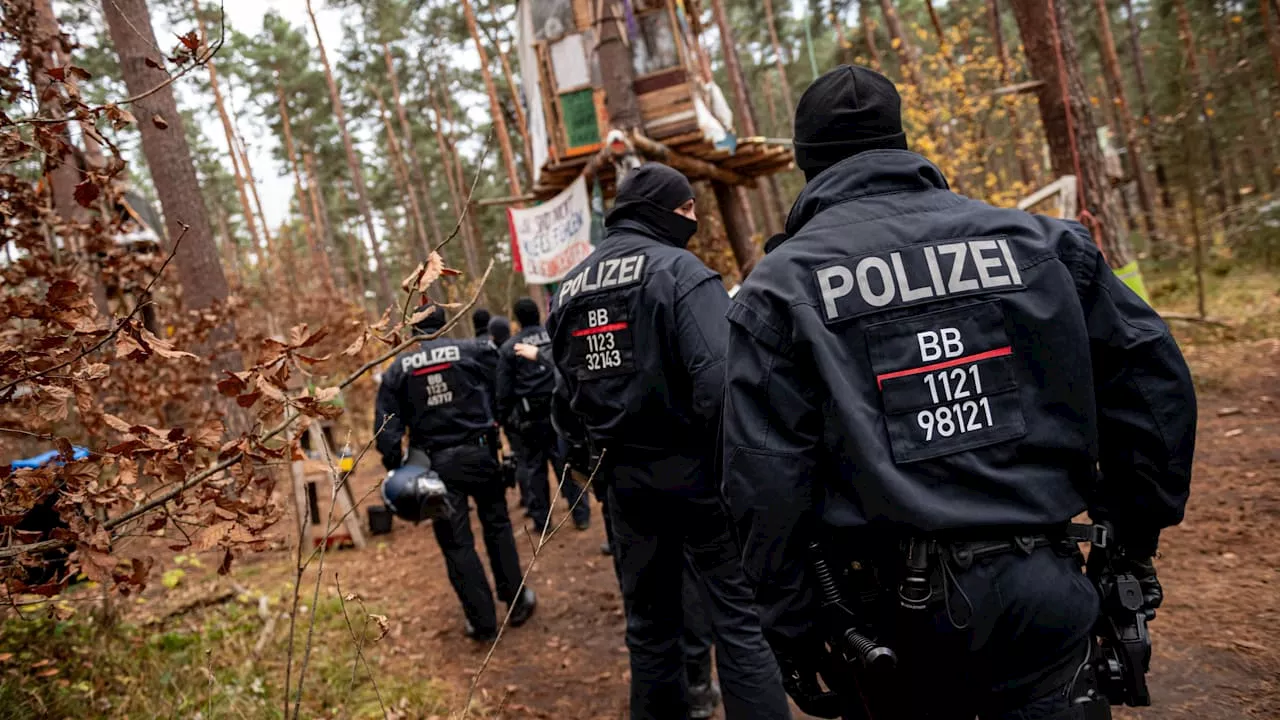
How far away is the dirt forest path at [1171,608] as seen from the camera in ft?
11.0

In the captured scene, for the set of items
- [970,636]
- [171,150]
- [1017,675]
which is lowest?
[1017,675]

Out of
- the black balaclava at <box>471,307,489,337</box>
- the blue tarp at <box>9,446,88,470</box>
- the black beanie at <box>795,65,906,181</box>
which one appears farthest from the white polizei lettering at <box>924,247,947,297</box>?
the black balaclava at <box>471,307,489,337</box>

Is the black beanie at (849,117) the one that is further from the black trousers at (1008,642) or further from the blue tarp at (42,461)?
the blue tarp at (42,461)

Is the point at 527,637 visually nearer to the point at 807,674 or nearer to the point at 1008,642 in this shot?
the point at 807,674

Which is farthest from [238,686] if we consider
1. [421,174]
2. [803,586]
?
[421,174]

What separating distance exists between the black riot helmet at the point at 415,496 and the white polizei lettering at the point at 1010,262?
410 cm

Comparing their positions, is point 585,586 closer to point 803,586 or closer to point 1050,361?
point 803,586

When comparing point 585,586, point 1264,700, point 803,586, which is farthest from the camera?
point 585,586

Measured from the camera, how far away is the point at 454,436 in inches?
212

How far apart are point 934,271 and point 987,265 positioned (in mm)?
120

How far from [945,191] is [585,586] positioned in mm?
4761

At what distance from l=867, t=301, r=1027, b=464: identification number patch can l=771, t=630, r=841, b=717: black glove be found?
0.60m

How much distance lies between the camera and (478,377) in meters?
5.50

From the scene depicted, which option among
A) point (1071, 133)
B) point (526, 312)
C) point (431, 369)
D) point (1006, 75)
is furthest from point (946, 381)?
point (1006, 75)
